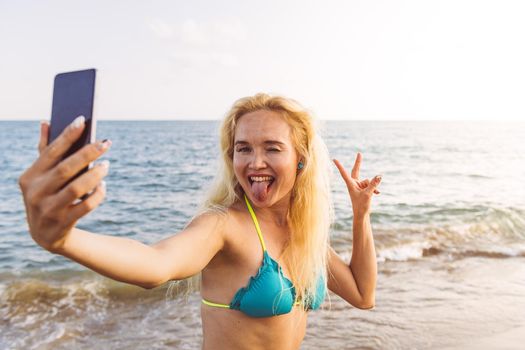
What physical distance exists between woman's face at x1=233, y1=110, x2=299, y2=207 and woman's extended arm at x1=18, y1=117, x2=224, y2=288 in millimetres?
947

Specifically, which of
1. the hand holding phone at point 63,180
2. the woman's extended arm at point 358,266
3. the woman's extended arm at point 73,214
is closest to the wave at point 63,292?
the woman's extended arm at point 358,266

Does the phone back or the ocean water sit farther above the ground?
the phone back

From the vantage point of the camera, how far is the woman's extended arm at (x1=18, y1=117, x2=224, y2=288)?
118 cm

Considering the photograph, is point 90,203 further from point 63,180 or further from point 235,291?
point 235,291

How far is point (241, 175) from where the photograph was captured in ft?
9.40

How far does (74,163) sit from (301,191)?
2096 millimetres

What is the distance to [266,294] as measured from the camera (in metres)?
2.65

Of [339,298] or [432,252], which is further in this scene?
[432,252]

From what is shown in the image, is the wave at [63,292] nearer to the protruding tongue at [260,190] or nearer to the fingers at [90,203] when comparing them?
the protruding tongue at [260,190]

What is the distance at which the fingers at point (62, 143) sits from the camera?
3.87 feet

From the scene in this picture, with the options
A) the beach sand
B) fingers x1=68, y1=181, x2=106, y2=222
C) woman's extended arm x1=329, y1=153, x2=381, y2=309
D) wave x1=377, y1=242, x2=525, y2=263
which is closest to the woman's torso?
woman's extended arm x1=329, y1=153, x2=381, y2=309

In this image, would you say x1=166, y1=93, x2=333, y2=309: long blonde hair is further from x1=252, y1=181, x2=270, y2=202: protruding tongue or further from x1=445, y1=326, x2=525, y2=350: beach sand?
x1=445, y1=326, x2=525, y2=350: beach sand

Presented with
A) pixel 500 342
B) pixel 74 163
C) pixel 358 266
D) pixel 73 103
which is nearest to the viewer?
pixel 74 163

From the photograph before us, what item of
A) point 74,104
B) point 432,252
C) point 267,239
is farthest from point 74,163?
point 432,252
